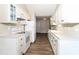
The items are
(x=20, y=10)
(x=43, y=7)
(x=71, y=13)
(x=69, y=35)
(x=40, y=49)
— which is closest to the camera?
(x=71, y=13)

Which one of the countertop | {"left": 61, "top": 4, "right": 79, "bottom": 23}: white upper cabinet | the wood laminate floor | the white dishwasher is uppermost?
{"left": 61, "top": 4, "right": 79, "bottom": 23}: white upper cabinet

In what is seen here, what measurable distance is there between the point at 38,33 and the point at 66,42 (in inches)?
367

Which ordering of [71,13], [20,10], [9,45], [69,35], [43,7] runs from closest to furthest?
[9,45] → [71,13] → [69,35] → [20,10] → [43,7]

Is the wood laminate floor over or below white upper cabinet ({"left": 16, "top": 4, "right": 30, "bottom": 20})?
below

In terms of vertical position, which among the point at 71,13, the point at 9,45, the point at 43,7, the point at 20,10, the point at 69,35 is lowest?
the point at 9,45

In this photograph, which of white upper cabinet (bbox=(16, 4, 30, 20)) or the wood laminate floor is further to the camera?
white upper cabinet (bbox=(16, 4, 30, 20))

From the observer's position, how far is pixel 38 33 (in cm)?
1271

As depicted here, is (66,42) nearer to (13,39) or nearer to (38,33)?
(13,39)

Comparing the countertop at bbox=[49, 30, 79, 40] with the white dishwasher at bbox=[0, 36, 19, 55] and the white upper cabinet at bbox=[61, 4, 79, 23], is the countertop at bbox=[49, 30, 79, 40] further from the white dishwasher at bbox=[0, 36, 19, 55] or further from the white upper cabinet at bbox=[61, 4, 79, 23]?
the white dishwasher at bbox=[0, 36, 19, 55]

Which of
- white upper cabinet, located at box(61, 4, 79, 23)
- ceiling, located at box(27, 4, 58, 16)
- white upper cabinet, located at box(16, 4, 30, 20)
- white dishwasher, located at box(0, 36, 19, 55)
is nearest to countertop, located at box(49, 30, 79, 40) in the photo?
white upper cabinet, located at box(61, 4, 79, 23)

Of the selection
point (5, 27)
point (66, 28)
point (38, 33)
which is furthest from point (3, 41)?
point (38, 33)

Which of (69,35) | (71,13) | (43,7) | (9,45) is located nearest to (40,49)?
(69,35)

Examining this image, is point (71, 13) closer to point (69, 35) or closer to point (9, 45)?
point (69, 35)
